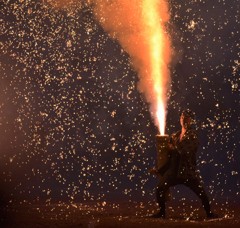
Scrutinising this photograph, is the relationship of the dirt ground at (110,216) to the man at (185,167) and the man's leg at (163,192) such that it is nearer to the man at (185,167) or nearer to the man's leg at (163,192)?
the man's leg at (163,192)

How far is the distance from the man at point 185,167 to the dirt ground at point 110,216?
433 mm

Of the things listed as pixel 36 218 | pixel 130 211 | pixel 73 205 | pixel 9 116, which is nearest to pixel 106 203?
pixel 73 205

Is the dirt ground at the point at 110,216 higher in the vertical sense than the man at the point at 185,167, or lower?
lower

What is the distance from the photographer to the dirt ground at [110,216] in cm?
848

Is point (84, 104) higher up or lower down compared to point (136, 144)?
higher up

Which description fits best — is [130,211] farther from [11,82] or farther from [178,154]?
[11,82]

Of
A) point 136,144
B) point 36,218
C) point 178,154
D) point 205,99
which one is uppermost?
point 205,99

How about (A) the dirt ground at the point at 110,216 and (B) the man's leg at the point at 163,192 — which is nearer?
(A) the dirt ground at the point at 110,216

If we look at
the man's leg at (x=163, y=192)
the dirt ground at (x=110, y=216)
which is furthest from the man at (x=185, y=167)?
the dirt ground at (x=110, y=216)

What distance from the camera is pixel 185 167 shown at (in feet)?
30.3

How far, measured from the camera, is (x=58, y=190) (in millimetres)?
18234

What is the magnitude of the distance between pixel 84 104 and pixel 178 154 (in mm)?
16037

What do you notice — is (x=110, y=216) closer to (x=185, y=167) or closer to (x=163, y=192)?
(x=163, y=192)

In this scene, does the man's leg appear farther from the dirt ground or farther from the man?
the dirt ground
